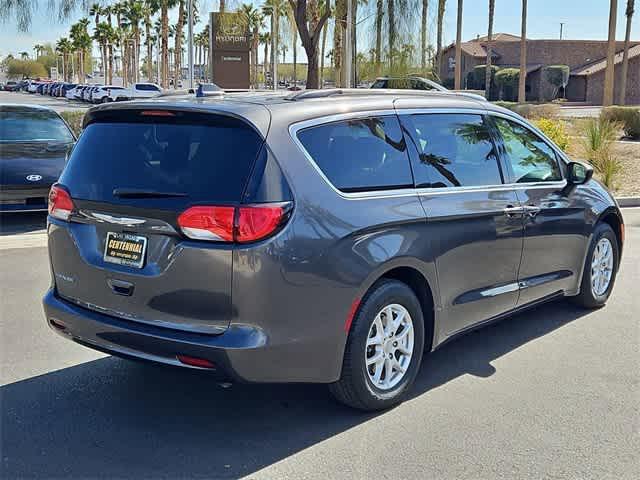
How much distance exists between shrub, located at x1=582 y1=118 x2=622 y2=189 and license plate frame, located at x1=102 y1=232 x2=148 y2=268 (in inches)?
480

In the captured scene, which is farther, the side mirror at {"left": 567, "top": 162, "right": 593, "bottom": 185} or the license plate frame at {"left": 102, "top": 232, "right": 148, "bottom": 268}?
the side mirror at {"left": 567, "top": 162, "right": 593, "bottom": 185}

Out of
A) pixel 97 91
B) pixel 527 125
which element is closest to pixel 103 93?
pixel 97 91

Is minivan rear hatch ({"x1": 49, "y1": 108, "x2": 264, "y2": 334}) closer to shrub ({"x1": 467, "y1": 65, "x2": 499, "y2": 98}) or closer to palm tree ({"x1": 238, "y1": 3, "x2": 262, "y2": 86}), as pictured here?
palm tree ({"x1": 238, "y1": 3, "x2": 262, "y2": 86})

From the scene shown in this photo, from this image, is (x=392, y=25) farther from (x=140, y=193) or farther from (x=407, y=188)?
(x=140, y=193)

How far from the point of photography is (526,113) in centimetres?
2620

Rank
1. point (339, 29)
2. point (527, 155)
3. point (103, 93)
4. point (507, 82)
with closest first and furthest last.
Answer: point (527, 155) → point (339, 29) → point (103, 93) → point (507, 82)

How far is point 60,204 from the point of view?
14.7ft

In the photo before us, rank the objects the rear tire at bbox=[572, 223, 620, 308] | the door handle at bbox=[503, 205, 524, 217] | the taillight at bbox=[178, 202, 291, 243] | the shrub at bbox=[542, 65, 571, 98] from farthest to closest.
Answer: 1. the shrub at bbox=[542, 65, 571, 98]
2. the rear tire at bbox=[572, 223, 620, 308]
3. the door handle at bbox=[503, 205, 524, 217]
4. the taillight at bbox=[178, 202, 291, 243]

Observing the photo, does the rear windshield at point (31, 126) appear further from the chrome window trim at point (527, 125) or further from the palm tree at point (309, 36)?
the chrome window trim at point (527, 125)

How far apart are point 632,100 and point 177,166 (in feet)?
226

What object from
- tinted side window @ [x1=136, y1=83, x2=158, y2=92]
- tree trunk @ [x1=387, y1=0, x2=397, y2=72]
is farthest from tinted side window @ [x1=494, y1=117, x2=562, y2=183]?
tinted side window @ [x1=136, y1=83, x2=158, y2=92]

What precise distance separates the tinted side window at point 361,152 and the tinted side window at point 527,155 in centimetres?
125

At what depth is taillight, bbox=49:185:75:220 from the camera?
14.5ft

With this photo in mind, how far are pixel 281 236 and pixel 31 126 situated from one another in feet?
30.7
